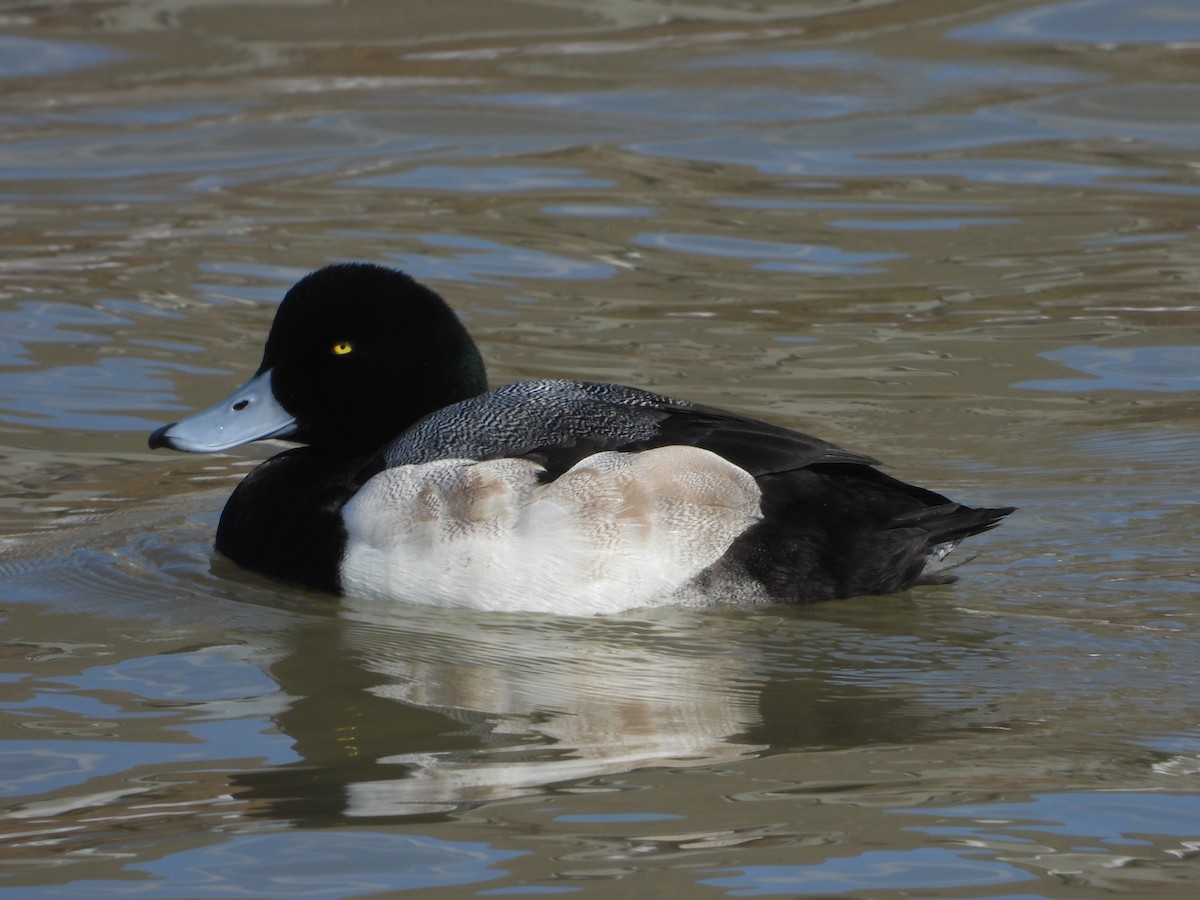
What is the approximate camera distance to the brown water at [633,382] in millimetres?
3594

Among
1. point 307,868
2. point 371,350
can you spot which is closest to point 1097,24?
point 371,350

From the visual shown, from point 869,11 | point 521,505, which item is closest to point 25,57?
point 869,11

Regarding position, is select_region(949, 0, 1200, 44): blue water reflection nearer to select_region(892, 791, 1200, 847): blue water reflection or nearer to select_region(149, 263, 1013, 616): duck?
select_region(149, 263, 1013, 616): duck

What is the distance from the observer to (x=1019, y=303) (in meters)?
8.17

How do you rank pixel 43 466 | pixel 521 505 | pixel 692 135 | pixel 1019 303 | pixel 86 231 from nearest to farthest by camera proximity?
pixel 521 505, pixel 43 466, pixel 1019 303, pixel 86 231, pixel 692 135

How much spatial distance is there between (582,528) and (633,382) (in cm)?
249

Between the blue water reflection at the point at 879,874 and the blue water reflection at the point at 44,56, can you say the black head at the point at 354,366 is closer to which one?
the blue water reflection at the point at 879,874

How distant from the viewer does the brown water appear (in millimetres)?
3594

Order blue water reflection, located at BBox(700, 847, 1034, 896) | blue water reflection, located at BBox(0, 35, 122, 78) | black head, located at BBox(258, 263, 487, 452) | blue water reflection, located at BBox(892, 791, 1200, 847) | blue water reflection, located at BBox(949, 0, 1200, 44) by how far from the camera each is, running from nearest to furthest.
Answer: blue water reflection, located at BBox(700, 847, 1034, 896), blue water reflection, located at BBox(892, 791, 1200, 847), black head, located at BBox(258, 263, 487, 452), blue water reflection, located at BBox(949, 0, 1200, 44), blue water reflection, located at BBox(0, 35, 122, 78)

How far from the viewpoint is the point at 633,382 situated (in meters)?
7.30

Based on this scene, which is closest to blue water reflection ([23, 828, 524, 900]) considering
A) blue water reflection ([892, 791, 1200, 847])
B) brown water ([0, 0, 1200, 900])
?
brown water ([0, 0, 1200, 900])

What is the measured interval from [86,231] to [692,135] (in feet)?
11.2

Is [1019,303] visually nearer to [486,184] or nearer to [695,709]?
[486,184]

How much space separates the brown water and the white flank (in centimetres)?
11
